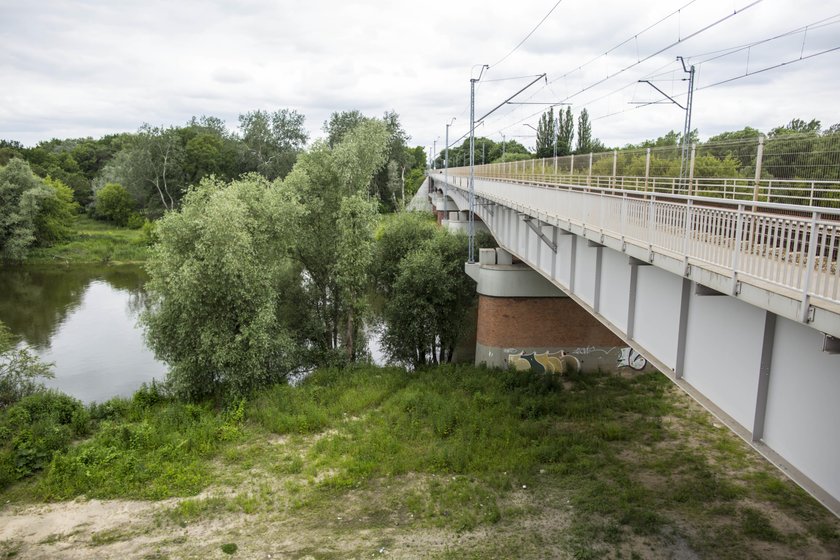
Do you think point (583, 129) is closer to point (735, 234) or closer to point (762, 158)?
point (762, 158)

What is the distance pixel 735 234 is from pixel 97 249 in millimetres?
67455

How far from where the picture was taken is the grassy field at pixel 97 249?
60.3 meters

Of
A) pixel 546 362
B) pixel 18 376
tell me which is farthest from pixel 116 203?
pixel 546 362

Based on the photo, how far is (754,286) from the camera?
25.8 feet

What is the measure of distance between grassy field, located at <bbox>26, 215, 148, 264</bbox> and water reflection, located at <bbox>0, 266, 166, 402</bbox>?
3.18 meters

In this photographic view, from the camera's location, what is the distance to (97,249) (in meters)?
63.9

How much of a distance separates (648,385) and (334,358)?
1333 centimetres

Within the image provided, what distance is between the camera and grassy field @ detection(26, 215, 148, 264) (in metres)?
60.3

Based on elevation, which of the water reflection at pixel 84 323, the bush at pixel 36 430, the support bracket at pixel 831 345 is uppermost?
the support bracket at pixel 831 345

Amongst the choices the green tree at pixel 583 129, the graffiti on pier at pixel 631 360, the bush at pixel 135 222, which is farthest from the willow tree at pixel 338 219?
the bush at pixel 135 222

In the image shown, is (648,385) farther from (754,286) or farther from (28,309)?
(28,309)

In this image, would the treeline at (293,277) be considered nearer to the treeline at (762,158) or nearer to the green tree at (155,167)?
the treeline at (762,158)

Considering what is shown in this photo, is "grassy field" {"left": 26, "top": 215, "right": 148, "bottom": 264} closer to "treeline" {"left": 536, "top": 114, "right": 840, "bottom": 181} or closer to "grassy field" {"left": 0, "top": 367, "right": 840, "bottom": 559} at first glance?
"grassy field" {"left": 0, "top": 367, "right": 840, "bottom": 559}

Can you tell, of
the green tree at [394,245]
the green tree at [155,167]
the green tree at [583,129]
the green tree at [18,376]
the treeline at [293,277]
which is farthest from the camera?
the green tree at [583,129]
